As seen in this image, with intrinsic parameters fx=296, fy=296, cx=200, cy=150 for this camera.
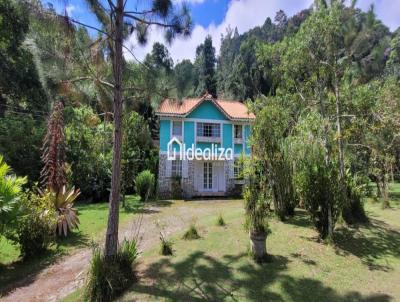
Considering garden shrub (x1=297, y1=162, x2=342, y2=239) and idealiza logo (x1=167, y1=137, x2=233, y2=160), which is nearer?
garden shrub (x1=297, y1=162, x2=342, y2=239)

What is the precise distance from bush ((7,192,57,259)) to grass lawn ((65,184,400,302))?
8.38ft

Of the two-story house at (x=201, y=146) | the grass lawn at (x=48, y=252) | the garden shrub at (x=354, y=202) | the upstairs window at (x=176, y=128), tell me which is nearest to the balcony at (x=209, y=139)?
the two-story house at (x=201, y=146)

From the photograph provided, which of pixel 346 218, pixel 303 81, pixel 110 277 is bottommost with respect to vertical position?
Answer: pixel 110 277

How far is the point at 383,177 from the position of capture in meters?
13.8

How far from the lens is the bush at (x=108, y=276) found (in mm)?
4988

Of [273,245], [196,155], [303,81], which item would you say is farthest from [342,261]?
[196,155]

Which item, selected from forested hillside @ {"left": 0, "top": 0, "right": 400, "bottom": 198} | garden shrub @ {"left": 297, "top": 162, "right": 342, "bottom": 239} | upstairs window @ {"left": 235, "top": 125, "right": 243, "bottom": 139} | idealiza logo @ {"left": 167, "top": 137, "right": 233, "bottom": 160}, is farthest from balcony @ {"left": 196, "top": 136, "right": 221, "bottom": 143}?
garden shrub @ {"left": 297, "top": 162, "right": 342, "bottom": 239}

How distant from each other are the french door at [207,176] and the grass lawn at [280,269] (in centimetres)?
1127

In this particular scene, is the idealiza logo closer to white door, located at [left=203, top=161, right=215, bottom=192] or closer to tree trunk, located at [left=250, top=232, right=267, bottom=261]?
white door, located at [left=203, top=161, right=215, bottom=192]

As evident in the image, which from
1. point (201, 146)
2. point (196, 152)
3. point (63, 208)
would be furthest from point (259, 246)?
point (201, 146)

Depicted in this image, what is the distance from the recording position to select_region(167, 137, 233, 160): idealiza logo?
19484 millimetres

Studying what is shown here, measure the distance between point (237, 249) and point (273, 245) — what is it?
1.04m

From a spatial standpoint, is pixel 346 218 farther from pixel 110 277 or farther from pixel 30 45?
pixel 30 45

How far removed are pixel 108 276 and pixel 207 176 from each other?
1550 cm
